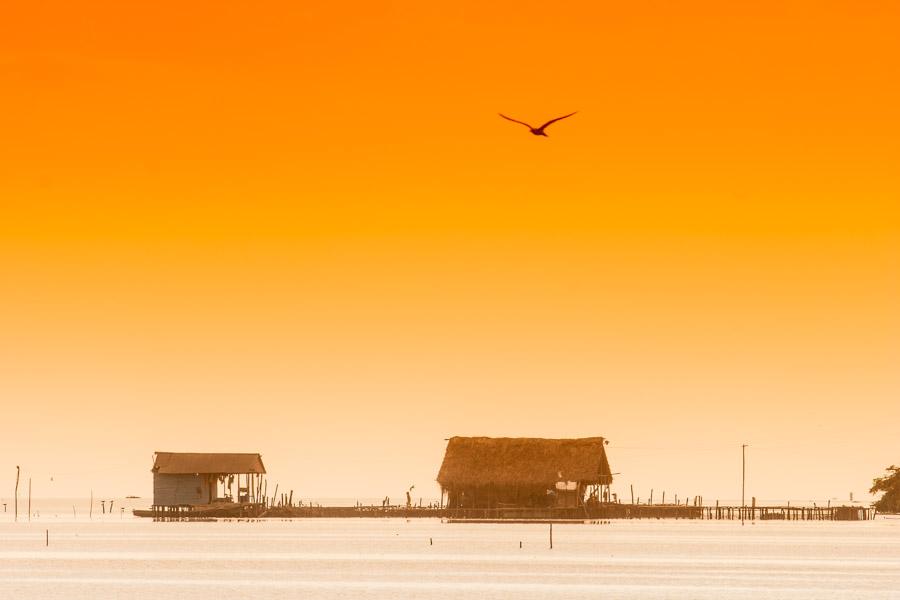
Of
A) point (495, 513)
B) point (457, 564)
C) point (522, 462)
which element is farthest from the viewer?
point (522, 462)

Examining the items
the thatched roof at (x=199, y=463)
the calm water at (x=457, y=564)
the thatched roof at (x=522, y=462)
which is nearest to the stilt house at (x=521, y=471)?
the thatched roof at (x=522, y=462)

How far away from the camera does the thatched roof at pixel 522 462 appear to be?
105 metres

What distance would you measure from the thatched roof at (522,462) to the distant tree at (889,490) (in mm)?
34749

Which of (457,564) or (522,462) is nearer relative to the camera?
(457,564)

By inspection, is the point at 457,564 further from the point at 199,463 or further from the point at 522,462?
the point at 199,463

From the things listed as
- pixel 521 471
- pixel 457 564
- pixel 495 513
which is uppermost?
pixel 521 471

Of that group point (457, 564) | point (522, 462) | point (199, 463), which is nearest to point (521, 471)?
point (522, 462)

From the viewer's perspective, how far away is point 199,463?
113562mm

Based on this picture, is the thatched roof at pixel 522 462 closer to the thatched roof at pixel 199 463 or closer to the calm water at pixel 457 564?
the calm water at pixel 457 564

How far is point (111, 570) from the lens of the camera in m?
57.5

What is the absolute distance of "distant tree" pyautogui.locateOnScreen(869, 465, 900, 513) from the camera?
130750 mm

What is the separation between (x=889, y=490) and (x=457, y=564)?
82648 millimetres

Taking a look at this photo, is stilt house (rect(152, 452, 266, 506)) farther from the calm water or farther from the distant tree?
the distant tree

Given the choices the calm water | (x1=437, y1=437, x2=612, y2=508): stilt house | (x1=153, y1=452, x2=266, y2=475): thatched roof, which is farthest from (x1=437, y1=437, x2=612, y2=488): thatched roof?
(x1=153, y1=452, x2=266, y2=475): thatched roof
